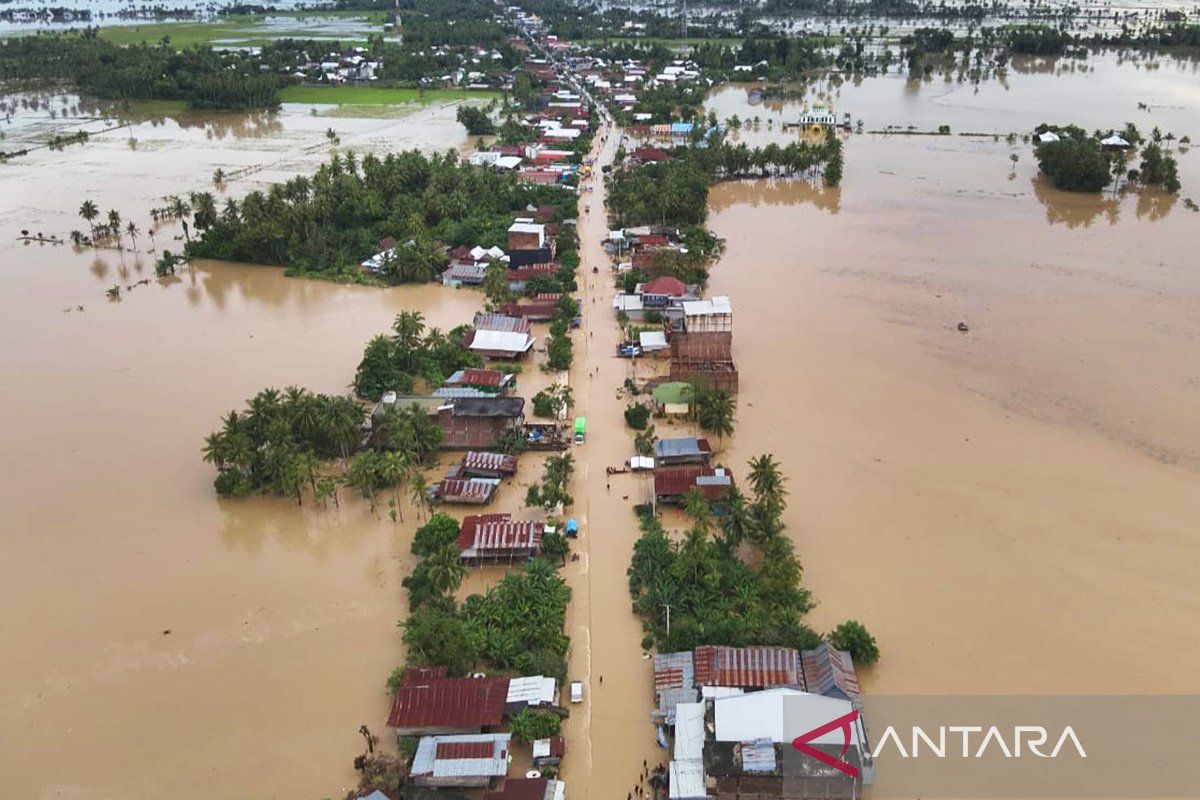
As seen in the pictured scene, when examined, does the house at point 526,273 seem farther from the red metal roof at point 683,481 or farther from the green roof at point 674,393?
the red metal roof at point 683,481

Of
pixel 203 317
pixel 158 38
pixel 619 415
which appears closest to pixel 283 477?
pixel 619 415

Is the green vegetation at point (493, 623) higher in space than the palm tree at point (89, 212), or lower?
lower

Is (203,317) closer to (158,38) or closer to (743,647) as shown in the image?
(743,647)

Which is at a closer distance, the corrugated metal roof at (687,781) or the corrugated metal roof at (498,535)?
the corrugated metal roof at (687,781)

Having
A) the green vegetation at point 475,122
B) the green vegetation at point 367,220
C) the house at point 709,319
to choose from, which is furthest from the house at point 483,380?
the green vegetation at point 475,122

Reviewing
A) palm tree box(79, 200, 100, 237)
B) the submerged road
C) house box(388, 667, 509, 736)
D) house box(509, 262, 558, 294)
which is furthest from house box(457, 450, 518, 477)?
palm tree box(79, 200, 100, 237)

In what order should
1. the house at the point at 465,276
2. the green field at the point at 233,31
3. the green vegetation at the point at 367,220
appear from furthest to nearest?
the green field at the point at 233,31 < the green vegetation at the point at 367,220 < the house at the point at 465,276
